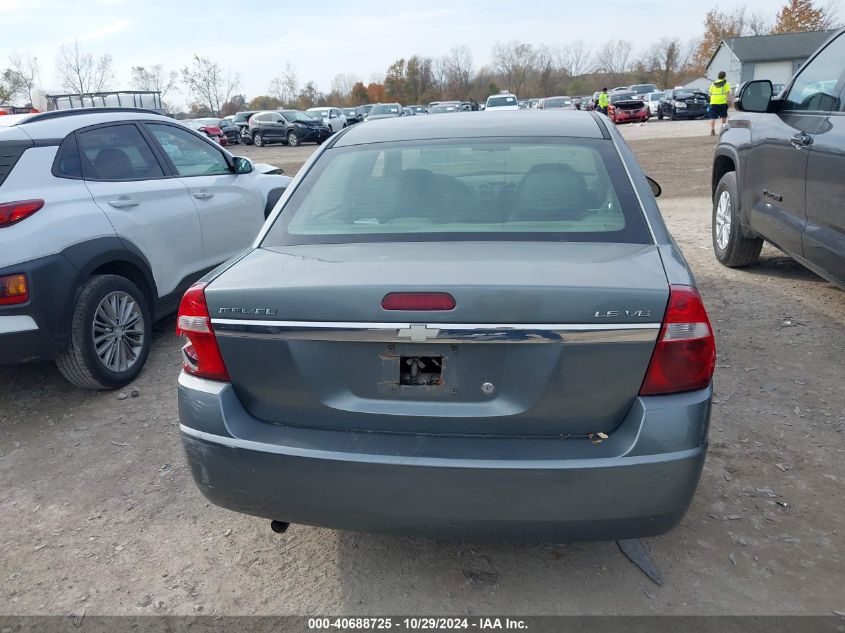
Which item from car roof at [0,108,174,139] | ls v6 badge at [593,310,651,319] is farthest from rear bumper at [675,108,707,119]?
ls v6 badge at [593,310,651,319]

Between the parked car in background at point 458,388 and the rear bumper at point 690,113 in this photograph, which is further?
the rear bumper at point 690,113

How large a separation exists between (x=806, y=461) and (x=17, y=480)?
401 cm

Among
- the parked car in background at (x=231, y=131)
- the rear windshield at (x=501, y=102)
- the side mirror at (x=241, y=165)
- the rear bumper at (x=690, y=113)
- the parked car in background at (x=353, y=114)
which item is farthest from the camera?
the parked car in background at (x=353, y=114)

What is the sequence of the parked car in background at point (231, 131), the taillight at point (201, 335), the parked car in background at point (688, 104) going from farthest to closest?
1. the parked car in background at point (231, 131)
2. the parked car in background at point (688, 104)
3. the taillight at point (201, 335)

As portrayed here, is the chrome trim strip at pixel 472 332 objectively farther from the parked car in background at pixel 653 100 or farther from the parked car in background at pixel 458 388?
the parked car in background at pixel 653 100

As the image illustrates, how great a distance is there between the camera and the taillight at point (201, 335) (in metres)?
2.34

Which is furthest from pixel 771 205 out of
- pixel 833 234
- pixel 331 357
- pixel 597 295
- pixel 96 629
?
pixel 96 629

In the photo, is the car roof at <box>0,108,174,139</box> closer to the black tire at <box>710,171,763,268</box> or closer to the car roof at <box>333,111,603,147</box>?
the car roof at <box>333,111,603,147</box>

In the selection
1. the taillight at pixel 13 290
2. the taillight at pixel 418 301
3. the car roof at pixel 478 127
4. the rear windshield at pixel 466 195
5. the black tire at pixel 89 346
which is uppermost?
the car roof at pixel 478 127

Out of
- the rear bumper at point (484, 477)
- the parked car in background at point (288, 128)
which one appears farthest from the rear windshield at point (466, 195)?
the parked car in background at point (288, 128)

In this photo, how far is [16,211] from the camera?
3850 mm

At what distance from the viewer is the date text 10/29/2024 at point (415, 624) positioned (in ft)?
7.92

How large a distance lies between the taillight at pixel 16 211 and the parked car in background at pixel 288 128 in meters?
29.1

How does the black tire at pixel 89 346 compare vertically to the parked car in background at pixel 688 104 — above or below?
below
